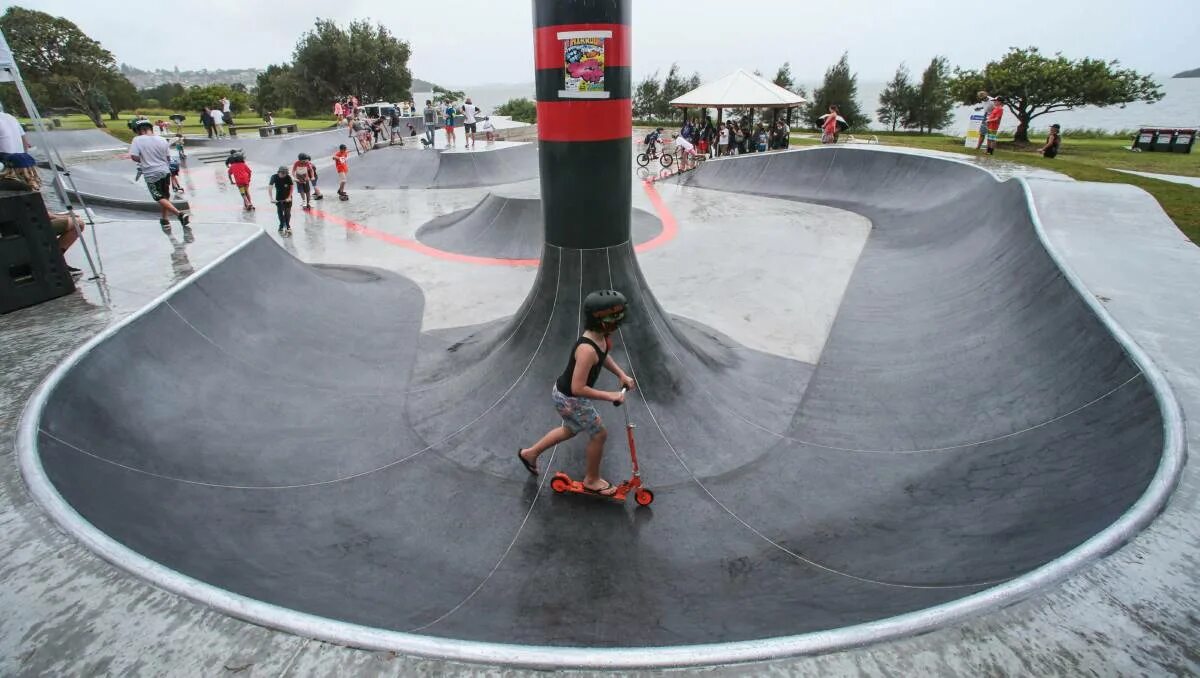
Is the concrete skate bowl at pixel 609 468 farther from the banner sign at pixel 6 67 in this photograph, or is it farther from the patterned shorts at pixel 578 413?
the banner sign at pixel 6 67

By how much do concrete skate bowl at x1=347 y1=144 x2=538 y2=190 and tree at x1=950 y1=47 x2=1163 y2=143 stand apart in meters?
21.1

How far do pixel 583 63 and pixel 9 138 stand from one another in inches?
267

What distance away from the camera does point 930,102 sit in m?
49.1

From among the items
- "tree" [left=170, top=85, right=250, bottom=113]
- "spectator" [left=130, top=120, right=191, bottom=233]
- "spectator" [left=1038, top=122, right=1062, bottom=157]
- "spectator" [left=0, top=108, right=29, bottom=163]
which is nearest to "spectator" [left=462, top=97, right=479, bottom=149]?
"spectator" [left=130, top=120, right=191, bottom=233]

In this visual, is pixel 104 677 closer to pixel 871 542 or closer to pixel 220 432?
pixel 220 432

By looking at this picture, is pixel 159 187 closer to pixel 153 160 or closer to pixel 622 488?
pixel 153 160

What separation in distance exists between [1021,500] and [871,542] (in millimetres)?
1023

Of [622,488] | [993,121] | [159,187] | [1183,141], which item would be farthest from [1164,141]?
[159,187]

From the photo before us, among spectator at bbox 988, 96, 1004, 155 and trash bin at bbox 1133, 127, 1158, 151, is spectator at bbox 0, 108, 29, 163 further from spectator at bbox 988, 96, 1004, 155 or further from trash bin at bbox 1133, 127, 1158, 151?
trash bin at bbox 1133, 127, 1158, 151

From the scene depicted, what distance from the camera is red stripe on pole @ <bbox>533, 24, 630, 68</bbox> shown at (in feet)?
17.6

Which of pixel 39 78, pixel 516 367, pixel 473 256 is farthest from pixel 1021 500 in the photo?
pixel 39 78

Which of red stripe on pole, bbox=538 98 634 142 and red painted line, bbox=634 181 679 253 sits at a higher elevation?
red stripe on pole, bbox=538 98 634 142

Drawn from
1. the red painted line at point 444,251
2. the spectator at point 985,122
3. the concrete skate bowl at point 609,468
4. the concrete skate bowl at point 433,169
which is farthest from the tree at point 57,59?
the spectator at point 985,122

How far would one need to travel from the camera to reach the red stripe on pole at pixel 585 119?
561 centimetres
